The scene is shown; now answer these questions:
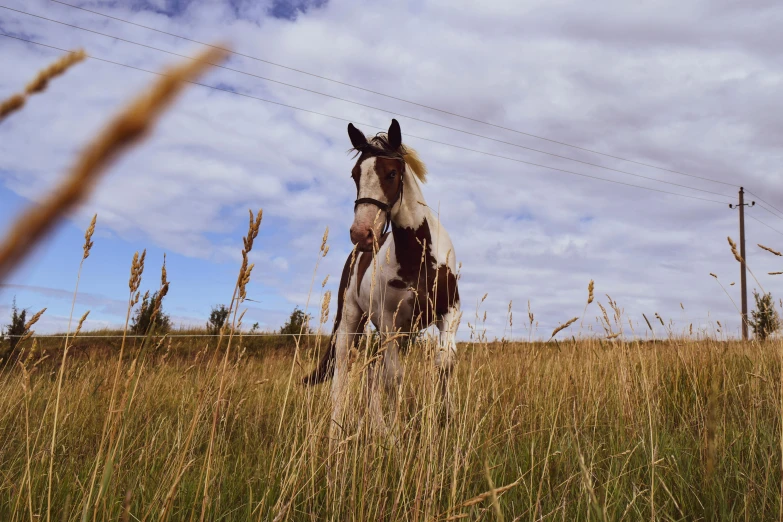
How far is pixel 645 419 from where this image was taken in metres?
3.88

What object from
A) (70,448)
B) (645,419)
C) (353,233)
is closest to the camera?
(70,448)

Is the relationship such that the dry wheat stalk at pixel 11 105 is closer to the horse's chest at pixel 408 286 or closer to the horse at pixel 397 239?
the horse at pixel 397 239

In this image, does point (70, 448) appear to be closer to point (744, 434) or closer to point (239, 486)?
point (239, 486)

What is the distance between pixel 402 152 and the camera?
17.4ft

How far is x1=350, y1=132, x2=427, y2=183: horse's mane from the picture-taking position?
5090mm

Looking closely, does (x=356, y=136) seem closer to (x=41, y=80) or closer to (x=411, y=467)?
(x=411, y=467)

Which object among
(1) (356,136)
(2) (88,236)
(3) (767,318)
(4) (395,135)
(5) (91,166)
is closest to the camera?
(5) (91,166)

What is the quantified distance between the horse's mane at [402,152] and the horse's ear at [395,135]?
4 centimetres

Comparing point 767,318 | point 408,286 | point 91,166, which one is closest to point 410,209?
point 408,286

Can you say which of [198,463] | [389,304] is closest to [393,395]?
[389,304]

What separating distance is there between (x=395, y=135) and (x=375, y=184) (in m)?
0.77

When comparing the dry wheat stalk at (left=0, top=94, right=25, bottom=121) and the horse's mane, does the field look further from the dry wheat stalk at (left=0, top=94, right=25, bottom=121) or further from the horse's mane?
the horse's mane

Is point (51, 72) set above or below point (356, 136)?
below

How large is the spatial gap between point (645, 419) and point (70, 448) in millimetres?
3901
